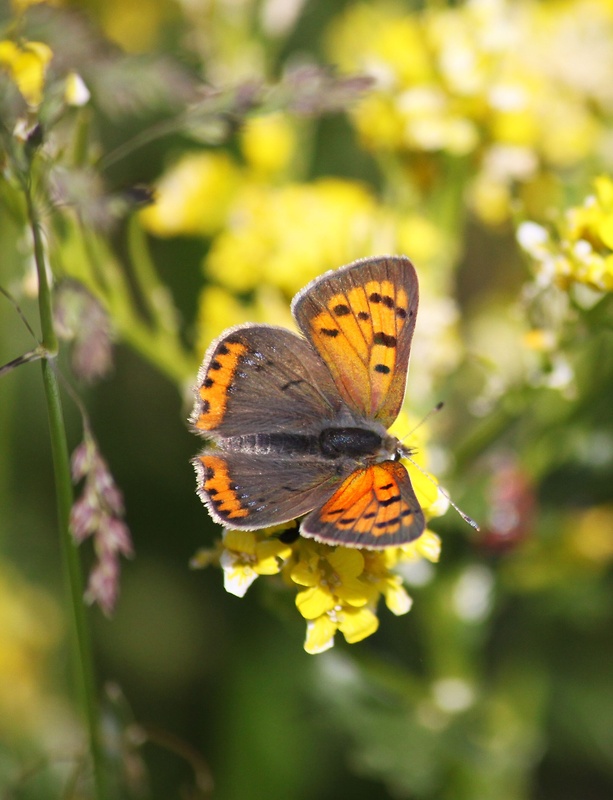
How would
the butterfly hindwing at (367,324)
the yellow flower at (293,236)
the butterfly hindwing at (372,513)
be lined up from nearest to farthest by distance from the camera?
the butterfly hindwing at (372,513)
the butterfly hindwing at (367,324)
the yellow flower at (293,236)

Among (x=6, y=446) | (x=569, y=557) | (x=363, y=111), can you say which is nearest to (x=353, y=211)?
(x=363, y=111)

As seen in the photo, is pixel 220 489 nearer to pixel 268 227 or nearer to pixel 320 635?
pixel 320 635

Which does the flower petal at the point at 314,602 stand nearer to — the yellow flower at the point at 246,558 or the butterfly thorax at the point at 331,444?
the yellow flower at the point at 246,558

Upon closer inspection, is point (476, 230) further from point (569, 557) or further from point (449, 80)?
point (569, 557)

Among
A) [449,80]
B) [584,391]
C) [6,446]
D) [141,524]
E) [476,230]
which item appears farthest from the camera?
[476,230]

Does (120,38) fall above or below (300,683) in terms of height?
above

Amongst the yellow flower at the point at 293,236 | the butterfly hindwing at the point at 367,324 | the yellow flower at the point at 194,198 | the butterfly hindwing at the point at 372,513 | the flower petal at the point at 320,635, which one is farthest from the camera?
the yellow flower at the point at 194,198

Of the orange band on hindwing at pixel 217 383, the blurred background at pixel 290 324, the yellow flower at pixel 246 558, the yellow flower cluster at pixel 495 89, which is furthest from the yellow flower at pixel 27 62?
the yellow flower at pixel 246 558

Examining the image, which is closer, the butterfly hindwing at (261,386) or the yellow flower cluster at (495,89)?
the butterfly hindwing at (261,386)
